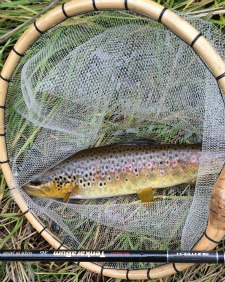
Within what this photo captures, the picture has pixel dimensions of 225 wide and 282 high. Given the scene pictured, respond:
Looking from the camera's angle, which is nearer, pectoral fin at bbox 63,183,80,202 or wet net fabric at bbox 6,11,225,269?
wet net fabric at bbox 6,11,225,269

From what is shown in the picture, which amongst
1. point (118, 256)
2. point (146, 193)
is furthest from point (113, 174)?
point (118, 256)

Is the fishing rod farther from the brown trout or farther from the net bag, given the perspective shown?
the brown trout

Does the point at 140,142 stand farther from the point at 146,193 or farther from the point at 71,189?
the point at 71,189

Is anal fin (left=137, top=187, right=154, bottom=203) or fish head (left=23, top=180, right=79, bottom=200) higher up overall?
anal fin (left=137, top=187, right=154, bottom=203)

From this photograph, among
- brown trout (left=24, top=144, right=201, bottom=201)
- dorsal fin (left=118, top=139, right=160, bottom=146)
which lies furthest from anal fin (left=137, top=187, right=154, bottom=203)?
dorsal fin (left=118, top=139, right=160, bottom=146)

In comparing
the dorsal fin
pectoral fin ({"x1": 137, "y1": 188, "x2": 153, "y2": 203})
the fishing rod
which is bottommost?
the fishing rod

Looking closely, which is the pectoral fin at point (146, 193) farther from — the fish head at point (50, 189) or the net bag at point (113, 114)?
the fish head at point (50, 189)
